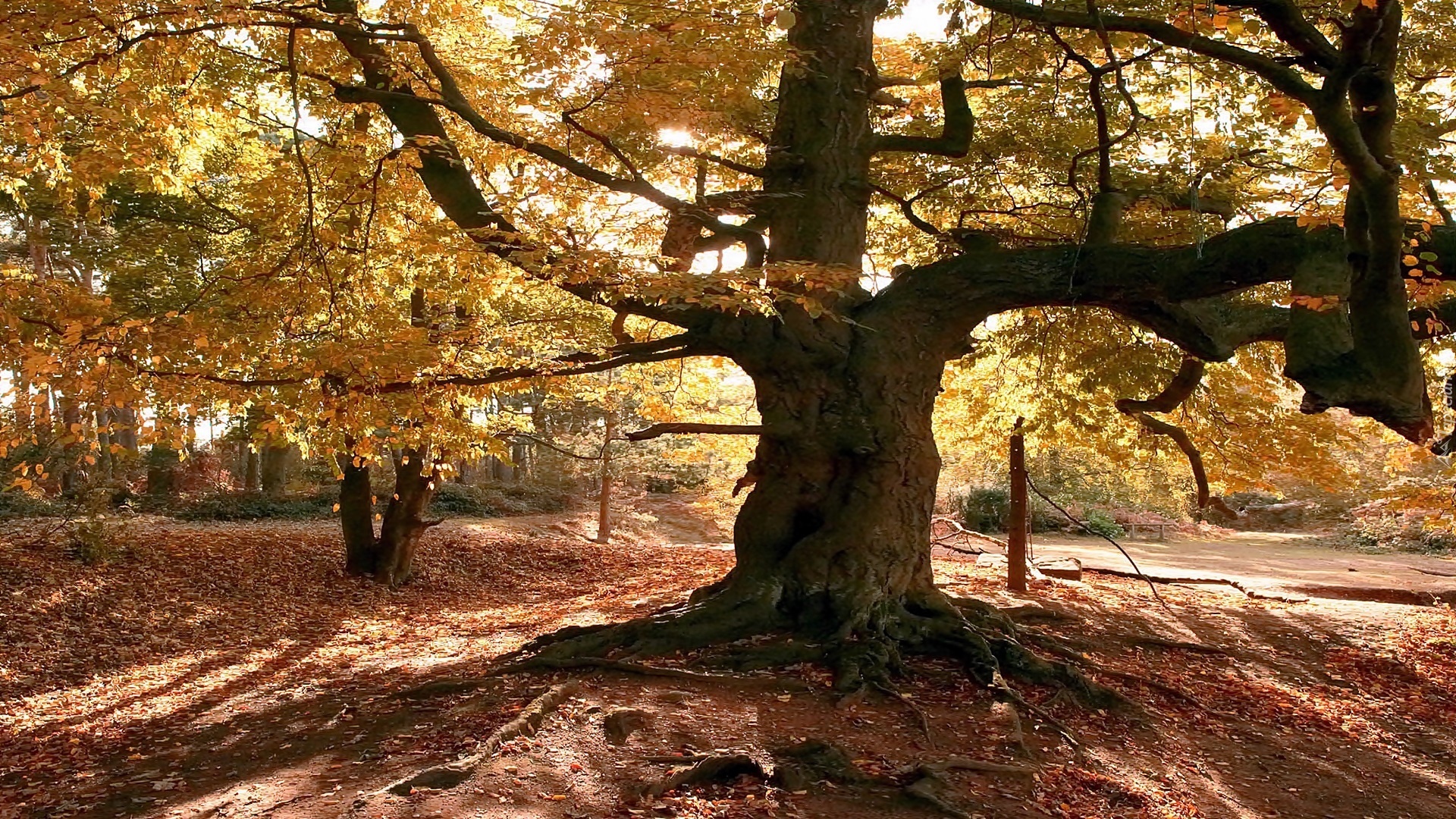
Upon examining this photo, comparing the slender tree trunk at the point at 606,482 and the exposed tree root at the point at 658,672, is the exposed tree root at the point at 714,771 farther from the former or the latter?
the slender tree trunk at the point at 606,482

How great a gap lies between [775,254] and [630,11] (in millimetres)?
2531

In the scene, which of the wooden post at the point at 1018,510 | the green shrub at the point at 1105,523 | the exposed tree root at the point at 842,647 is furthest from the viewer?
the green shrub at the point at 1105,523

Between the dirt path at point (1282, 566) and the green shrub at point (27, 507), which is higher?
the green shrub at point (27, 507)

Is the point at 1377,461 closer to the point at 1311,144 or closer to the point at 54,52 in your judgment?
the point at 1311,144

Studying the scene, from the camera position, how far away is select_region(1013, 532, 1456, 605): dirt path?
1384 centimetres

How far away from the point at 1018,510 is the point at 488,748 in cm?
798

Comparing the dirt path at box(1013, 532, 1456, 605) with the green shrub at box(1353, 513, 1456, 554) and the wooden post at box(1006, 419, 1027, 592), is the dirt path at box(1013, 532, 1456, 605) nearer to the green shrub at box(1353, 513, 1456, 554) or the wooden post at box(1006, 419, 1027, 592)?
the green shrub at box(1353, 513, 1456, 554)

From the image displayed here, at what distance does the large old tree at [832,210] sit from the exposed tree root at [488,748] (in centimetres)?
136

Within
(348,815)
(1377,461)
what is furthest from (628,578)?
(1377,461)

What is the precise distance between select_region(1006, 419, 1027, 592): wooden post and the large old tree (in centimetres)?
278

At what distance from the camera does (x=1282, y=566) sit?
19188 millimetres

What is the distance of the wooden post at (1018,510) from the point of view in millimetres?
11289

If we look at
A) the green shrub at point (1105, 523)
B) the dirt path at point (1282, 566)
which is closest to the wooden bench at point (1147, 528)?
the green shrub at point (1105, 523)

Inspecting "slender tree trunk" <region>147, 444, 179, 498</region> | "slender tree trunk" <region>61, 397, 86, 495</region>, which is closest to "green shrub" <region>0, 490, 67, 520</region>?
"slender tree trunk" <region>61, 397, 86, 495</region>
